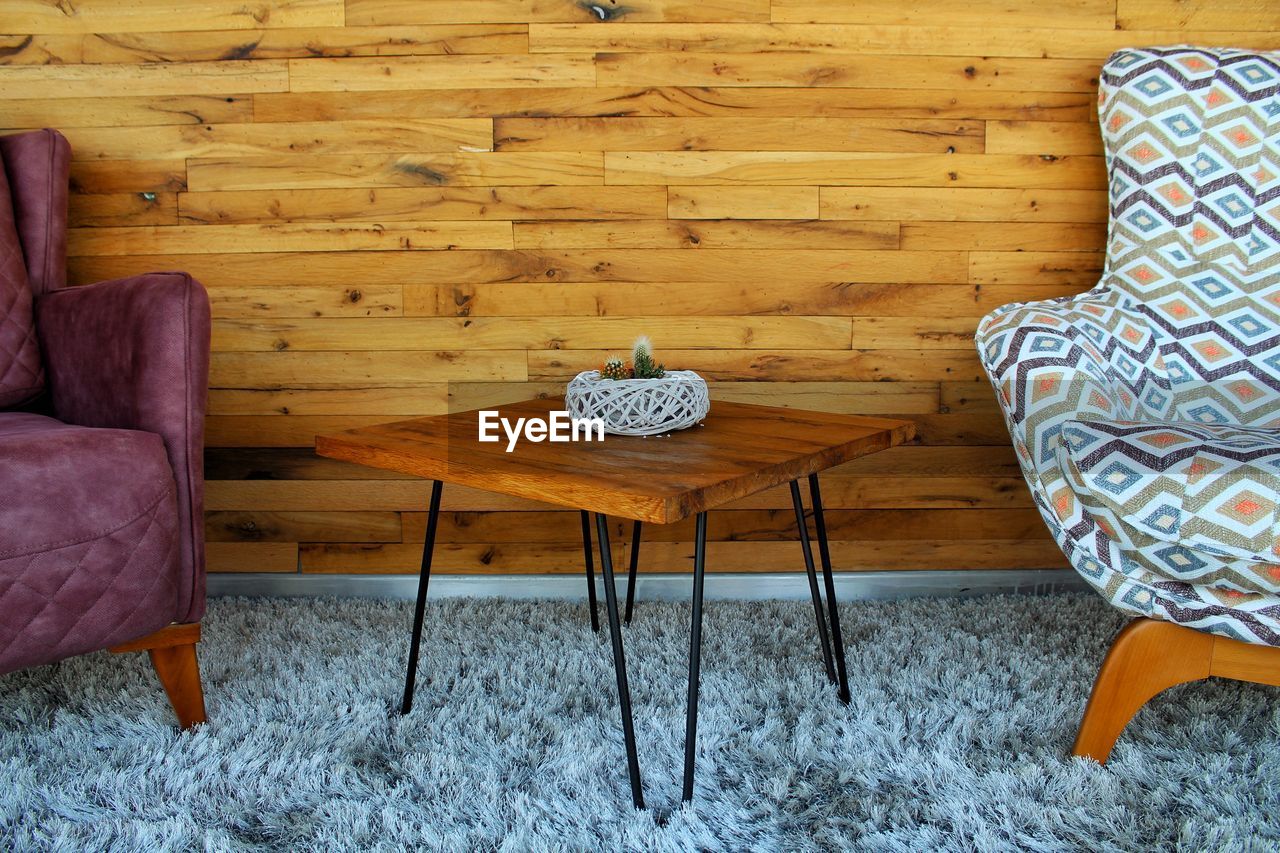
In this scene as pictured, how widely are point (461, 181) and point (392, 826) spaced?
1.21 metres

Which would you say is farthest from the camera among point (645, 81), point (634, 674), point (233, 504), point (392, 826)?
point (233, 504)

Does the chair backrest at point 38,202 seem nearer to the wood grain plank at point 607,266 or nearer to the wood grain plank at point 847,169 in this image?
the wood grain plank at point 607,266

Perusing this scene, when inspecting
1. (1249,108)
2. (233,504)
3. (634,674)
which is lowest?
(634,674)

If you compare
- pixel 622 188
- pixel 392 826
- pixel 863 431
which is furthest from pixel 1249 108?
pixel 392 826

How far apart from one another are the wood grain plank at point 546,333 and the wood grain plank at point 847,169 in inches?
10.9

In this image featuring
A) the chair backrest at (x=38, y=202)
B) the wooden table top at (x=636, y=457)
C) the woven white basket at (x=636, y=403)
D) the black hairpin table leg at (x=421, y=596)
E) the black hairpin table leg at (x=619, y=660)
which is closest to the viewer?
the wooden table top at (x=636, y=457)

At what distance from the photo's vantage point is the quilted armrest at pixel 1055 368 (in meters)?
1.25

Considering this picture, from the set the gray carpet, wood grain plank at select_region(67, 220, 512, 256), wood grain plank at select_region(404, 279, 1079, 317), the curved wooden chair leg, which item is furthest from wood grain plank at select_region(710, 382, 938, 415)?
the curved wooden chair leg

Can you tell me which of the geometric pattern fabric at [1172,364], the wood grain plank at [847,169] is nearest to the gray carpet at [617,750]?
the geometric pattern fabric at [1172,364]

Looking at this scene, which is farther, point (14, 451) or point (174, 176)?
point (174, 176)

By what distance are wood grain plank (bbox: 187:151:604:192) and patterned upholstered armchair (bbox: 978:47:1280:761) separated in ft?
2.83

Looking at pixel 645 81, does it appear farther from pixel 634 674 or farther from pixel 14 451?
pixel 14 451

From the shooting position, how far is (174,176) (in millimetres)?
1843

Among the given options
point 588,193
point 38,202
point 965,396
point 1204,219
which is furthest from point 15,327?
point 1204,219
